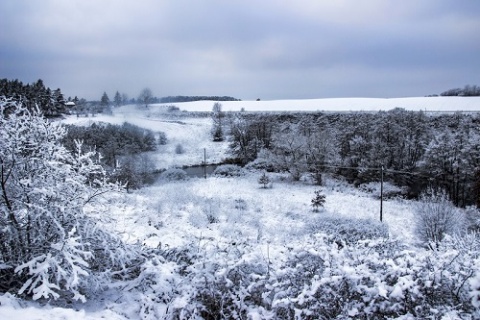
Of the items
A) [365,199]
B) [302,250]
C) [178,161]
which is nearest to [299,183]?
[365,199]

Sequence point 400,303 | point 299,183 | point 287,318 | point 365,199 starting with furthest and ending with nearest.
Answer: point 299,183
point 365,199
point 287,318
point 400,303

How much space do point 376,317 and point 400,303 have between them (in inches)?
16.6

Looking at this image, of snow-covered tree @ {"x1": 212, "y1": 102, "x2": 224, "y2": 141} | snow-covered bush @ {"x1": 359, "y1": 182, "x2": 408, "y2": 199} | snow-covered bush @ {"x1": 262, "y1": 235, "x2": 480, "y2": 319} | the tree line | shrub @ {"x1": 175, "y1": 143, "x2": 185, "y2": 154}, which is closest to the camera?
snow-covered bush @ {"x1": 262, "y1": 235, "x2": 480, "y2": 319}

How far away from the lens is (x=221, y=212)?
26.3 meters

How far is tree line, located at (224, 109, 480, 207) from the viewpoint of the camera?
112 ft

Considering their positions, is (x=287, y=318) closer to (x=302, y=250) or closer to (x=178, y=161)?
(x=302, y=250)

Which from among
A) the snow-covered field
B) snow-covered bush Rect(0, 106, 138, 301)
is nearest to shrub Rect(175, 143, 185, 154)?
the snow-covered field

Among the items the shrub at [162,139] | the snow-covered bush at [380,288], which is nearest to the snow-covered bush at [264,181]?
the shrub at [162,139]

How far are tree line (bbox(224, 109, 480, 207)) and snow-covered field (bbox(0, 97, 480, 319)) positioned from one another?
9.22 feet

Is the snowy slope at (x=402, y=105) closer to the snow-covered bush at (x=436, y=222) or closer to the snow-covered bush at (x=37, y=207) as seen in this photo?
the snow-covered bush at (x=436, y=222)

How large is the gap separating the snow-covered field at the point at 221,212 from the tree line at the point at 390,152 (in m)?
2.81

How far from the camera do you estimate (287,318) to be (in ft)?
19.6

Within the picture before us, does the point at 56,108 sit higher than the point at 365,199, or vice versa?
the point at 56,108

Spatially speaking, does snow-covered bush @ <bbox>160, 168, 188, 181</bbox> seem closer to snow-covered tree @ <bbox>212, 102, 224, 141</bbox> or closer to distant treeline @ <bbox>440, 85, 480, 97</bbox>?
snow-covered tree @ <bbox>212, 102, 224, 141</bbox>
